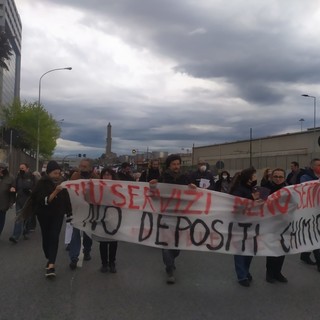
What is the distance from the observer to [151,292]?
6363 millimetres

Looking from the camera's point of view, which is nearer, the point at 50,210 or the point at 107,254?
the point at 50,210

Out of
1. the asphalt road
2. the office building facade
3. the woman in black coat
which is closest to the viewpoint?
the asphalt road

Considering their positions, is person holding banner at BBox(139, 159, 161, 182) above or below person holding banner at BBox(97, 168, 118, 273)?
above

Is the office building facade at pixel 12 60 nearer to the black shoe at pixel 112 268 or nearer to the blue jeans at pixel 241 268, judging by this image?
the black shoe at pixel 112 268

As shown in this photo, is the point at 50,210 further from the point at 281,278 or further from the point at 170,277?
the point at 281,278

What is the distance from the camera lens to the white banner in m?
6.88

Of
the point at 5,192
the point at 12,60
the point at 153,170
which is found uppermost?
the point at 12,60

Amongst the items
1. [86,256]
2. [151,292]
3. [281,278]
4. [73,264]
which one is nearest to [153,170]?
[86,256]

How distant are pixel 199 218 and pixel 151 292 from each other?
129cm

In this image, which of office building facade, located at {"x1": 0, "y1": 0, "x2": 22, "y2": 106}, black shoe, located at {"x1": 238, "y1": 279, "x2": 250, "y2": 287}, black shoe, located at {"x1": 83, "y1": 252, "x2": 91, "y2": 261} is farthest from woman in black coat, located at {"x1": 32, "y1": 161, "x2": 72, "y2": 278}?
office building facade, located at {"x1": 0, "y1": 0, "x2": 22, "y2": 106}

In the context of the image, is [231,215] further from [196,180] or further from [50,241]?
[196,180]

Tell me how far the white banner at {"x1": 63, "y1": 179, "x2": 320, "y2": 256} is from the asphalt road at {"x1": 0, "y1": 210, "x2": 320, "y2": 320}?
1.81 ft

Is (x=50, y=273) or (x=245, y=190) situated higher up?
(x=245, y=190)

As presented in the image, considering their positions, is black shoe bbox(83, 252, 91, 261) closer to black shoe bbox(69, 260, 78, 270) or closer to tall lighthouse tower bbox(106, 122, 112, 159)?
black shoe bbox(69, 260, 78, 270)
